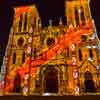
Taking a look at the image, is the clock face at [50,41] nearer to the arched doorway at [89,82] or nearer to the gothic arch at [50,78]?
the gothic arch at [50,78]

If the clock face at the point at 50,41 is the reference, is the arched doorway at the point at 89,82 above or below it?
below

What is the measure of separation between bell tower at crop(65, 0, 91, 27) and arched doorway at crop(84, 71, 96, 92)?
2370mm

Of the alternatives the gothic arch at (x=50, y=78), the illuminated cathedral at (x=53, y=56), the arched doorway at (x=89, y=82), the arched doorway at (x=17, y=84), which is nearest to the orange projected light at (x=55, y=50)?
the illuminated cathedral at (x=53, y=56)

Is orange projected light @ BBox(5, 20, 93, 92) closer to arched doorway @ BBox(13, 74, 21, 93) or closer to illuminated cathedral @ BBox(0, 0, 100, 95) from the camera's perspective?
illuminated cathedral @ BBox(0, 0, 100, 95)

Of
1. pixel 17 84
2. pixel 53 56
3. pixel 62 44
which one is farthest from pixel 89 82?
pixel 17 84

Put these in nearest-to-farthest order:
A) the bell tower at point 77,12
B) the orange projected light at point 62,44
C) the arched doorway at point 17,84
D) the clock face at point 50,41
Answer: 1. the arched doorway at point 17,84
2. the orange projected light at point 62,44
3. the clock face at point 50,41
4. the bell tower at point 77,12

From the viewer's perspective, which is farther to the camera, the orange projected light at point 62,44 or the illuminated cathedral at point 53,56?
the orange projected light at point 62,44

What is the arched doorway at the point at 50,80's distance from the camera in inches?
371

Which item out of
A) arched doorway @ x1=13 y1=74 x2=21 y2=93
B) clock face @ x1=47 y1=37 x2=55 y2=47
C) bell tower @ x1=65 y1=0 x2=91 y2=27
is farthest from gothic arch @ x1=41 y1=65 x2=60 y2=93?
bell tower @ x1=65 y1=0 x2=91 y2=27

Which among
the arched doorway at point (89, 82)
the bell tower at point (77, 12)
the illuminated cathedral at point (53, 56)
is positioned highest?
the bell tower at point (77, 12)

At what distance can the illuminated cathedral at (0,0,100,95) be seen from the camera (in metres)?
9.57

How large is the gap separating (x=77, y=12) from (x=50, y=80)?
3711 millimetres

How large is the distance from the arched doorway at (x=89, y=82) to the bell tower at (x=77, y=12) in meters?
2.37

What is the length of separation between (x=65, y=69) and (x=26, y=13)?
336cm
